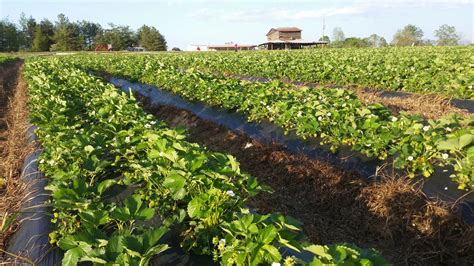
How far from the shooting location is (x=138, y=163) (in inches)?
137

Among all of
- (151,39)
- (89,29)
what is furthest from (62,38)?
(89,29)

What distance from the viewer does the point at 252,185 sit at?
9.00 feet

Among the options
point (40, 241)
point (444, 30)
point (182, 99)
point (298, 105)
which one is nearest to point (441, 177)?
point (298, 105)

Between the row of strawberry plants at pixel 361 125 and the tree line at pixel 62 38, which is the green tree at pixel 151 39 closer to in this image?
the tree line at pixel 62 38

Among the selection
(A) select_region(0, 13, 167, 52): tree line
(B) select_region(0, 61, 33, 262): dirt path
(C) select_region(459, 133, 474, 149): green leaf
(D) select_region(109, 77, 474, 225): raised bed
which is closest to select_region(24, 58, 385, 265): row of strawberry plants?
(B) select_region(0, 61, 33, 262): dirt path

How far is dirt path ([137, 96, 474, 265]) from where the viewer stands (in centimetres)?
354

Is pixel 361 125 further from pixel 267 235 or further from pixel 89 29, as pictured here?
pixel 89 29

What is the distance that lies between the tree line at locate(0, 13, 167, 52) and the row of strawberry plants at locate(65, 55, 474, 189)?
68937mm

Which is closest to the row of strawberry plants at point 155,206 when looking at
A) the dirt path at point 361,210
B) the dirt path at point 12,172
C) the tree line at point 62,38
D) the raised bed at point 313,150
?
the dirt path at point 12,172

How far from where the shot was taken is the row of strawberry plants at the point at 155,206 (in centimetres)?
202

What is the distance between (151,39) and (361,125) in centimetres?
7954

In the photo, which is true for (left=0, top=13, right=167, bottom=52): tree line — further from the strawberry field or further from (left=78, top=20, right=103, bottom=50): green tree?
the strawberry field

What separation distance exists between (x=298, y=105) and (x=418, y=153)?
236cm

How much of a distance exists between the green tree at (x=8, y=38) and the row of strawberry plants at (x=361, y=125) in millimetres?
70702
